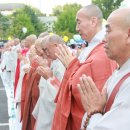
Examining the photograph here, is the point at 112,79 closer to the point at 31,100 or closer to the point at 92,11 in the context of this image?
the point at 92,11

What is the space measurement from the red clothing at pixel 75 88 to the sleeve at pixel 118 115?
1.04 m

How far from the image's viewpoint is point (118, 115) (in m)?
2.31

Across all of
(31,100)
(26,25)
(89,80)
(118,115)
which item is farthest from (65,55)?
(26,25)

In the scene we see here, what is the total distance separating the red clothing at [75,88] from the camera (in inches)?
136

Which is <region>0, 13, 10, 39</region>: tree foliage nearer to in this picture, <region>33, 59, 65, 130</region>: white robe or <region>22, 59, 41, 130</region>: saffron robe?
<region>22, 59, 41, 130</region>: saffron robe

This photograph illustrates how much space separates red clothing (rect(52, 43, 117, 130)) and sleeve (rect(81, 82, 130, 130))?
3.41ft

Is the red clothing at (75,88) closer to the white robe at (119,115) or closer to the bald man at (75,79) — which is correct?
the bald man at (75,79)

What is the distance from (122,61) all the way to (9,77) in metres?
13.1

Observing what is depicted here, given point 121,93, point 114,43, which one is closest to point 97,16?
point 114,43

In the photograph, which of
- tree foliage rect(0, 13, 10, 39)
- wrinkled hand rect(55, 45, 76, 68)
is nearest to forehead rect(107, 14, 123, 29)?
wrinkled hand rect(55, 45, 76, 68)

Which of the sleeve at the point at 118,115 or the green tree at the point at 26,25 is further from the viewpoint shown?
the green tree at the point at 26,25

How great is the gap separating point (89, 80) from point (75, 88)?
78 centimetres

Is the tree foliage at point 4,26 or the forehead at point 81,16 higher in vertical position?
the forehead at point 81,16

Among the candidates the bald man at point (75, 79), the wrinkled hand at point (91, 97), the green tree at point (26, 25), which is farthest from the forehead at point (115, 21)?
the green tree at point (26, 25)
